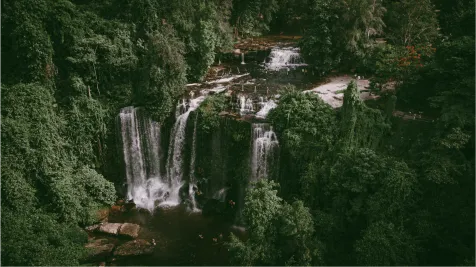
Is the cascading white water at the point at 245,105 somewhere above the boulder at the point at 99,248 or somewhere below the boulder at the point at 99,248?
above

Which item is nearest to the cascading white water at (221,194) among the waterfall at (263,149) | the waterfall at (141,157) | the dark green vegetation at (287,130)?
the dark green vegetation at (287,130)

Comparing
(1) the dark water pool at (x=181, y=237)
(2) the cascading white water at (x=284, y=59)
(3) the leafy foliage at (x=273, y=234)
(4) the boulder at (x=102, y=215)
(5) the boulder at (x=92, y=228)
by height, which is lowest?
(1) the dark water pool at (x=181, y=237)

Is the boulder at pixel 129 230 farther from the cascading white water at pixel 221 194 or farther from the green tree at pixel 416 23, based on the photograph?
the green tree at pixel 416 23

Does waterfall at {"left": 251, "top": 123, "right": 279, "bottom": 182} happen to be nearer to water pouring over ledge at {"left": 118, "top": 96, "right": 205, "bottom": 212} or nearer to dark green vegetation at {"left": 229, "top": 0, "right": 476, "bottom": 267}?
dark green vegetation at {"left": 229, "top": 0, "right": 476, "bottom": 267}

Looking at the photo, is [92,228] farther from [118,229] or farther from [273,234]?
[273,234]

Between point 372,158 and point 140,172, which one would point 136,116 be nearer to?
point 140,172

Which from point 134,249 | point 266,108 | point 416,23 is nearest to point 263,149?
point 266,108

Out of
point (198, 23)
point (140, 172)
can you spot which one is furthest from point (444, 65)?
point (140, 172)
